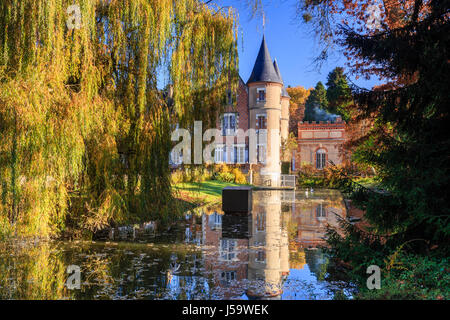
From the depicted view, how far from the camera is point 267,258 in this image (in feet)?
21.9

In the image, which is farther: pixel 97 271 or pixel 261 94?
pixel 261 94

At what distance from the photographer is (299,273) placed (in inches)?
226

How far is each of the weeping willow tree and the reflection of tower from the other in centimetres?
255

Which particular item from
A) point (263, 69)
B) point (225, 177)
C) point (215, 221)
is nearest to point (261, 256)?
point (215, 221)

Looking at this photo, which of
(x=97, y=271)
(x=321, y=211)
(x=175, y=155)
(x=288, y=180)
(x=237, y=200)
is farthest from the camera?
(x=288, y=180)

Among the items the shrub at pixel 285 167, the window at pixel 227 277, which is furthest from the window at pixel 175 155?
the shrub at pixel 285 167

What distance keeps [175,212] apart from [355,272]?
5.24 meters

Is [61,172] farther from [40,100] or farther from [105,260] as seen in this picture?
[105,260]

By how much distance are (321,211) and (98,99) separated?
9270 mm

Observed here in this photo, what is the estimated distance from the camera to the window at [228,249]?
262 inches

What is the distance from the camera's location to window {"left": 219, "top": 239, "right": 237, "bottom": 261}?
6.66 meters

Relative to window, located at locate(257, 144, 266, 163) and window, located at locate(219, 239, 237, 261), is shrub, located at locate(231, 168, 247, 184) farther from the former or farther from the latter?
window, located at locate(219, 239, 237, 261)

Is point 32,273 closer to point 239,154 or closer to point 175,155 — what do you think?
point 175,155
